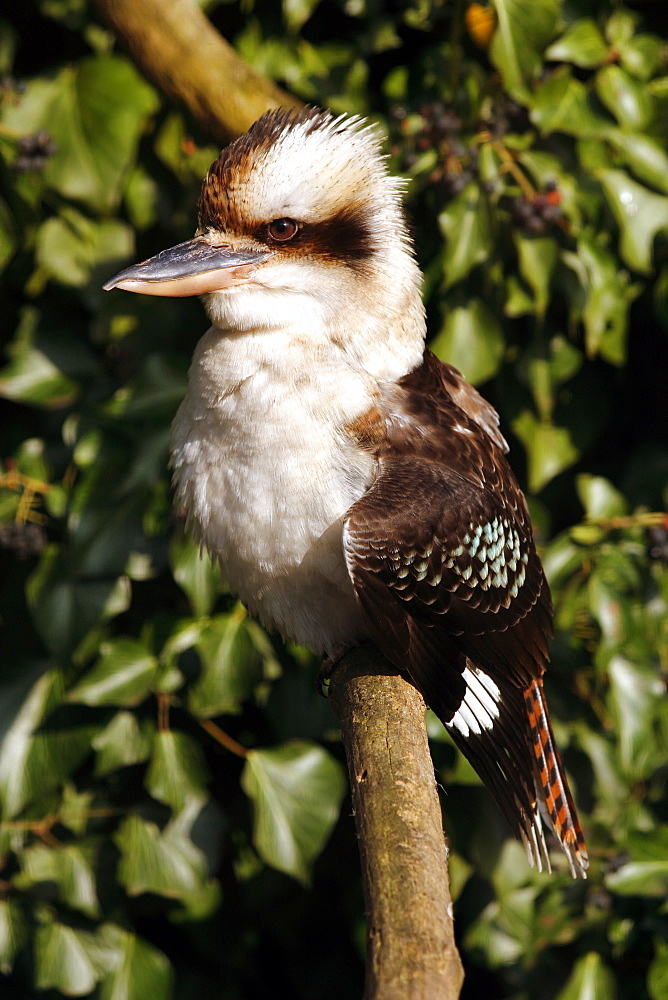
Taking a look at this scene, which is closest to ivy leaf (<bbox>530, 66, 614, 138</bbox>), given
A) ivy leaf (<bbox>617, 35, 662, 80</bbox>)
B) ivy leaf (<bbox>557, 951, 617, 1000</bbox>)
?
ivy leaf (<bbox>617, 35, 662, 80</bbox>)

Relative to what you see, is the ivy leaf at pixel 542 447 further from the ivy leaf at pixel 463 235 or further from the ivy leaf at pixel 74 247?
the ivy leaf at pixel 74 247

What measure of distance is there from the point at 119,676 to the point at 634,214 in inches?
56.7

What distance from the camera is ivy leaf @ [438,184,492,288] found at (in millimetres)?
2096

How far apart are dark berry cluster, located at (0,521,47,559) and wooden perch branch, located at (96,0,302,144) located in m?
0.98

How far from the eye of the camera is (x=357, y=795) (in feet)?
4.39

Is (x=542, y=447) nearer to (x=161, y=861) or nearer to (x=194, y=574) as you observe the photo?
(x=194, y=574)

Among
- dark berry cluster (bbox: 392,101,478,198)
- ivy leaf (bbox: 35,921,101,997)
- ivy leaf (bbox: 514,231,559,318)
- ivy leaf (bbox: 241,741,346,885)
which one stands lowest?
ivy leaf (bbox: 35,921,101,997)

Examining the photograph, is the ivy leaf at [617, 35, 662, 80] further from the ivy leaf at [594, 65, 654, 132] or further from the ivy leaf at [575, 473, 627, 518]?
the ivy leaf at [575, 473, 627, 518]

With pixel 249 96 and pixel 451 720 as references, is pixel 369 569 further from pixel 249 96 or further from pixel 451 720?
pixel 249 96

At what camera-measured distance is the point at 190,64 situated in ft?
7.60

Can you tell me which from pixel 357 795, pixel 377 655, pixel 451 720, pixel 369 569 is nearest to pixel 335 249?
pixel 369 569

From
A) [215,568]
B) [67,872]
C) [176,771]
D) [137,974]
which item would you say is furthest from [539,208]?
[137,974]

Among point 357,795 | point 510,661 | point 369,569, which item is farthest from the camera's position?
point 510,661

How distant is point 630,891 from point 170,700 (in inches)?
40.1
